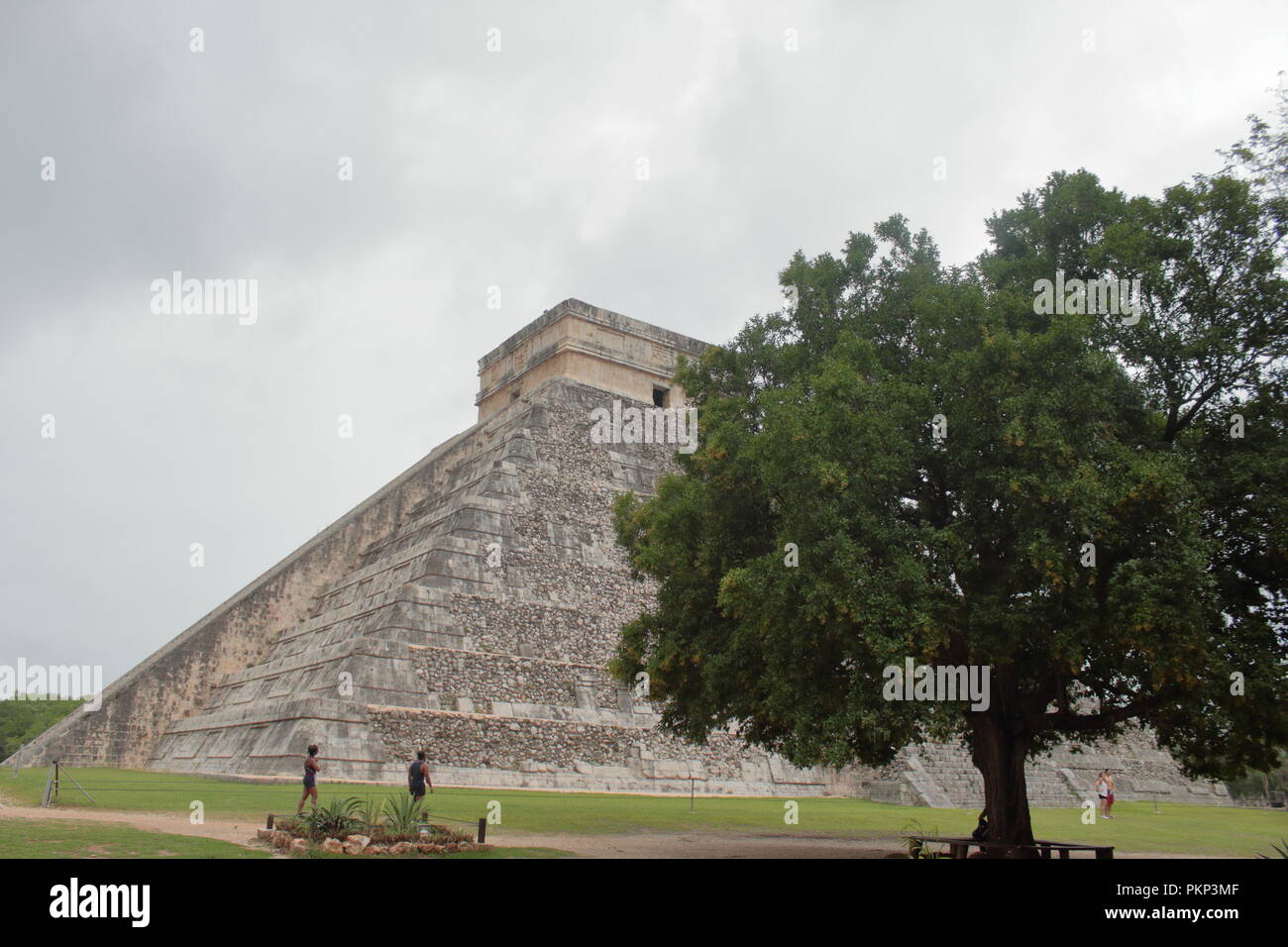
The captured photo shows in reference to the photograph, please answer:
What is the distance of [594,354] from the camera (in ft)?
88.4

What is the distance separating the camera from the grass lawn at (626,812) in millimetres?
13070

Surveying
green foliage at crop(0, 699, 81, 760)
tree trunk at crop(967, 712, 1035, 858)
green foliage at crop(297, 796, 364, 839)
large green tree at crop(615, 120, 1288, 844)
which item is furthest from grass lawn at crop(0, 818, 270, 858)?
green foliage at crop(0, 699, 81, 760)

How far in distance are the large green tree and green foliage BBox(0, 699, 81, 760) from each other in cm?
3709

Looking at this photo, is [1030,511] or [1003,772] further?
[1003,772]

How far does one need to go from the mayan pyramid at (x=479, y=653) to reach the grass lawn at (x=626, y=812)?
1021 mm

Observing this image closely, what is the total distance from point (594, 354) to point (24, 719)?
3529 centimetres

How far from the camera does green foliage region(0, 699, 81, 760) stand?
4056cm

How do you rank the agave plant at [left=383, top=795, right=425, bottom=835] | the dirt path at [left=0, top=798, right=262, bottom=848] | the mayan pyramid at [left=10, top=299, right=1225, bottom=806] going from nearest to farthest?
the agave plant at [left=383, top=795, right=425, bottom=835] → the dirt path at [left=0, top=798, right=262, bottom=848] → the mayan pyramid at [left=10, top=299, right=1225, bottom=806]

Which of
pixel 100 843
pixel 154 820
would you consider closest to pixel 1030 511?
pixel 100 843

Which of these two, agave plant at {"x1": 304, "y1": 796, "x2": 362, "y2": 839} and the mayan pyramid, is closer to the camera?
agave plant at {"x1": 304, "y1": 796, "x2": 362, "y2": 839}

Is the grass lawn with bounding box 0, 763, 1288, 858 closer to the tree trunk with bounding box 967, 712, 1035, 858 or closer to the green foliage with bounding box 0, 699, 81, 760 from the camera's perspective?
the tree trunk with bounding box 967, 712, 1035, 858

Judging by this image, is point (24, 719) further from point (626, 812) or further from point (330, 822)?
point (330, 822)
